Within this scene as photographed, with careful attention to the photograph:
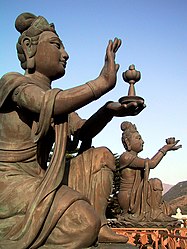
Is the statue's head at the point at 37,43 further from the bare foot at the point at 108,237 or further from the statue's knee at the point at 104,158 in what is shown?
the bare foot at the point at 108,237

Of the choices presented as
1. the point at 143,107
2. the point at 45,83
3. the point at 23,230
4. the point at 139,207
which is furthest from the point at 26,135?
the point at 139,207

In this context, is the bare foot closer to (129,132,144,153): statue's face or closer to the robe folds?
the robe folds

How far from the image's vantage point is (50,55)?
3.32 metres

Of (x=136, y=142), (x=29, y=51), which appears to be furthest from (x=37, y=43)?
(x=136, y=142)

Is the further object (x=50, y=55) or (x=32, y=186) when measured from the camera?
(x=50, y=55)

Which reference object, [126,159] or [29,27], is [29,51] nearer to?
[29,27]

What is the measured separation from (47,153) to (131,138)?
750cm

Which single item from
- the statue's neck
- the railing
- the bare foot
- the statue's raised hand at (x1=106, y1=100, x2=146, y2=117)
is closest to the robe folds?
the statue's neck

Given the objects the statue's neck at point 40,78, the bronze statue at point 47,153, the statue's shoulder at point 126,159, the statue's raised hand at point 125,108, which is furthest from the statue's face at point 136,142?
the statue's neck at point 40,78

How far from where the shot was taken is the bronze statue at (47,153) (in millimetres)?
2693

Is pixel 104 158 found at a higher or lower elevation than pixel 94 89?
lower

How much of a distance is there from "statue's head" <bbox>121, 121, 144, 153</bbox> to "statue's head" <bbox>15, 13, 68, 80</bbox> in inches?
288

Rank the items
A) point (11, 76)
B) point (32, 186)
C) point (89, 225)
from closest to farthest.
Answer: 1. point (89, 225)
2. point (32, 186)
3. point (11, 76)

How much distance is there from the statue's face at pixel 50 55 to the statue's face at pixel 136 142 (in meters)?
7.36
